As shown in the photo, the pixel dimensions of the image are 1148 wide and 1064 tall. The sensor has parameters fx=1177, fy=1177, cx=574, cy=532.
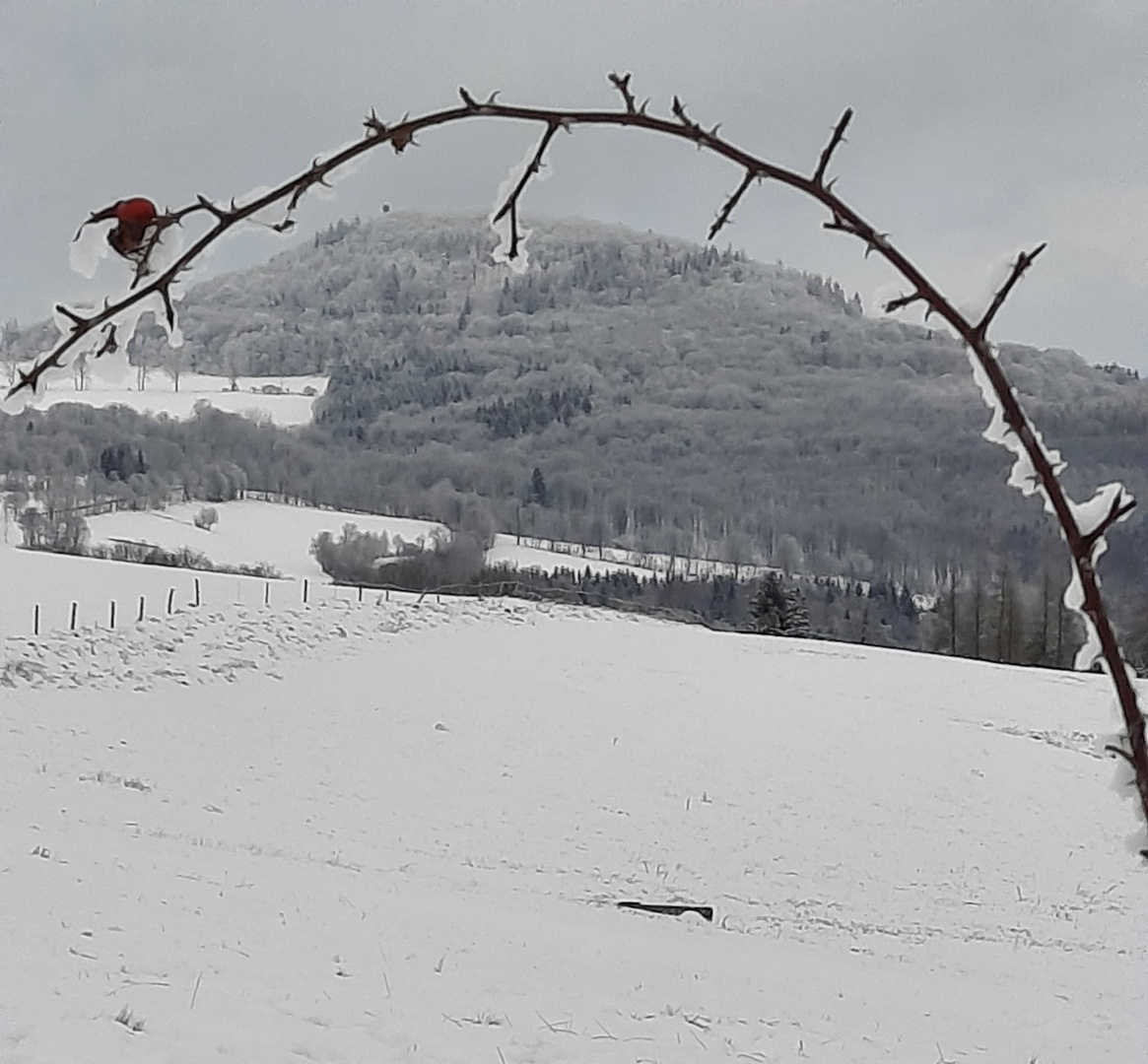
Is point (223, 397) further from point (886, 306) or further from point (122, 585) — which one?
point (886, 306)

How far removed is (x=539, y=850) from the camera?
36.8 feet

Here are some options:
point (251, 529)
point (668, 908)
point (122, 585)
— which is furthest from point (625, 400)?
point (668, 908)

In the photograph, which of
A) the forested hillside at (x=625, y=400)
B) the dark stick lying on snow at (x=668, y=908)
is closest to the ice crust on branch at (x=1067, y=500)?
the dark stick lying on snow at (x=668, y=908)

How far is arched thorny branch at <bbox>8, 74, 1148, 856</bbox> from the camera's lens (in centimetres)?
36

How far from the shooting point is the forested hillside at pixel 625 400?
3105 inches

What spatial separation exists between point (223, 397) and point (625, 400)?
1581 inches

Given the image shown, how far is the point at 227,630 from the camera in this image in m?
19.4

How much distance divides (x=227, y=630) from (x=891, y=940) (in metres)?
13.4

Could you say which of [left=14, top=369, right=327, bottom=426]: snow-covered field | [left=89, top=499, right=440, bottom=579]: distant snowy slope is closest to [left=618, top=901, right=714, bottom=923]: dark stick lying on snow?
[left=89, top=499, right=440, bottom=579]: distant snowy slope

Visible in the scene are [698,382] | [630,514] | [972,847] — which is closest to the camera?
[972,847]

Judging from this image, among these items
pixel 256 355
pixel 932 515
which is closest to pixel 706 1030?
pixel 932 515

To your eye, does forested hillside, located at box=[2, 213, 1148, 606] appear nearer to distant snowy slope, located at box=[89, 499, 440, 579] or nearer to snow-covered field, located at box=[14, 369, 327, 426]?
snow-covered field, located at box=[14, 369, 327, 426]

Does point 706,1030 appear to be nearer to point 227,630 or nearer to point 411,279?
point 227,630

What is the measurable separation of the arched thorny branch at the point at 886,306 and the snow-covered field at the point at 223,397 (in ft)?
304
